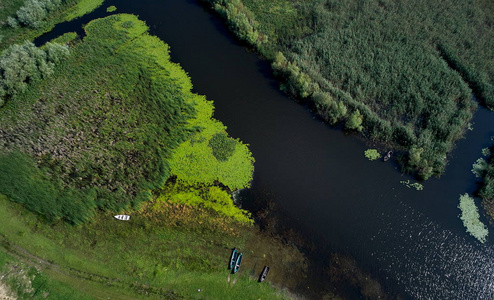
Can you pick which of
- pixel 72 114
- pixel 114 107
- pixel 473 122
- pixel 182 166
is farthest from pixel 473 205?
pixel 72 114

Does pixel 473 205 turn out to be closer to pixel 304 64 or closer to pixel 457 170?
pixel 457 170

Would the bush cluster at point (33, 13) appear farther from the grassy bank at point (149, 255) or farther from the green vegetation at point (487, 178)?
the green vegetation at point (487, 178)

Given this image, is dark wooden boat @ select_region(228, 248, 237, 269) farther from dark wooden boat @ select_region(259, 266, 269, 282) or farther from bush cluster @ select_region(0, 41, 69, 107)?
bush cluster @ select_region(0, 41, 69, 107)

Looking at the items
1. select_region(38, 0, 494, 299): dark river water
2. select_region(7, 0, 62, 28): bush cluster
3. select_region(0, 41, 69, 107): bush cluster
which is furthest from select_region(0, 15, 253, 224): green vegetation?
select_region(7, 0, 62, 28): bush cluster

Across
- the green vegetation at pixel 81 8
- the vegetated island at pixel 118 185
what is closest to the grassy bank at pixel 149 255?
the vegetated island at pixel 118 185

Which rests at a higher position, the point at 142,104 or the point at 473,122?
the point at 473,122

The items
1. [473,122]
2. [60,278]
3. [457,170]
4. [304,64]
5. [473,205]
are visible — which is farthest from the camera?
[304,64]
